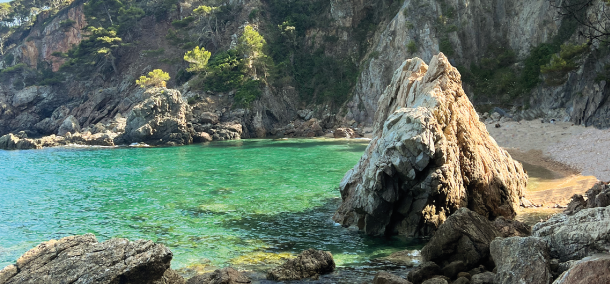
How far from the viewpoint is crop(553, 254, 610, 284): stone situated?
5.35 meters

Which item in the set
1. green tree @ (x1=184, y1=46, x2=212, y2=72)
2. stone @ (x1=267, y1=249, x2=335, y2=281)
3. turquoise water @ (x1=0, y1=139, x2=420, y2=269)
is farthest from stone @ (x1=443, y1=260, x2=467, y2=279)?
green tree @ (x1=184, y1=46, x2=212, y2=72)

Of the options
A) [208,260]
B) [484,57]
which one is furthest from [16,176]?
[484,57]

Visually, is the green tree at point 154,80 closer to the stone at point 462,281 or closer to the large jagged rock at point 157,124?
the large jagged rock at point 157,124

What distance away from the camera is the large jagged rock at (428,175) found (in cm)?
1247

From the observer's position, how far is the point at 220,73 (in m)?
61.2

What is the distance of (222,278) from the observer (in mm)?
8922

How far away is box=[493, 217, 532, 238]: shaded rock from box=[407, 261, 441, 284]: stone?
2.49 m

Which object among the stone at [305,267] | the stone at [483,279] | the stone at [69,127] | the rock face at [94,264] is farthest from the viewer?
the stone at [69,127]

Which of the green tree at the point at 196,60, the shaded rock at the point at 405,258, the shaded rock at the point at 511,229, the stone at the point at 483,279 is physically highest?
the green tree at the point at 196,60

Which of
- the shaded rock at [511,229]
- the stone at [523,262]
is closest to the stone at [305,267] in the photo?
the stone at [523,262]

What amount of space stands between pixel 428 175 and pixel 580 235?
5246 millimetres

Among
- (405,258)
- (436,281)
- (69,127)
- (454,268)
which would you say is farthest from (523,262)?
(69,127)

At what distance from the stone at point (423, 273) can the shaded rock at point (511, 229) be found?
2.49 meters

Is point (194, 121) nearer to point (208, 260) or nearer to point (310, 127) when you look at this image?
point (310, 127)
